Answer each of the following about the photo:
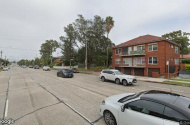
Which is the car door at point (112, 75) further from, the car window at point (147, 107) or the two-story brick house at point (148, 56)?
the two-story brick house at point (148, 56)

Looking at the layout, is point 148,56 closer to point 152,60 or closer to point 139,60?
point 152,60

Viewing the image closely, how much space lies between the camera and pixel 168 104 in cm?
269

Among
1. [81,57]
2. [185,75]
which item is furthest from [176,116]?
[81,57]

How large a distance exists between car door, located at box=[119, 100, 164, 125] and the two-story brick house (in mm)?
20410

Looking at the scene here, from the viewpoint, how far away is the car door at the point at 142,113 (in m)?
2.66

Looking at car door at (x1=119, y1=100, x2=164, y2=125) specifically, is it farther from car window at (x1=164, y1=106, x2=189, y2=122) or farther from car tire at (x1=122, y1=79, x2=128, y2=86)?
car tire at (x1=122, y1=79, x2=128, y2=86)

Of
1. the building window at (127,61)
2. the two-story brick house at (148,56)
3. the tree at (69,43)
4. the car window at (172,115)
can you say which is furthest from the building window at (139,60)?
the car window at (172,115)

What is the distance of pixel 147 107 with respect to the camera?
2936 millimetres

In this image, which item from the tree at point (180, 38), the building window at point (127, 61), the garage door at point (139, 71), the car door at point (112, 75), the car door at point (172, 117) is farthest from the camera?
the tree at point (180, 38)

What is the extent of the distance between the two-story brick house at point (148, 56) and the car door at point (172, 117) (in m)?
20.6

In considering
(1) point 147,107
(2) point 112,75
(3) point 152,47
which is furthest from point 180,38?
(1) point 147,107

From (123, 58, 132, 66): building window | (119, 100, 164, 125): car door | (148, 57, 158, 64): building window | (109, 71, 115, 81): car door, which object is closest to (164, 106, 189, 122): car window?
(119, 100, 164, 125): car door

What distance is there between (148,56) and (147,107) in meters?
21.7

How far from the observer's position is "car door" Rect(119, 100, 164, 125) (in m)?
2.66
